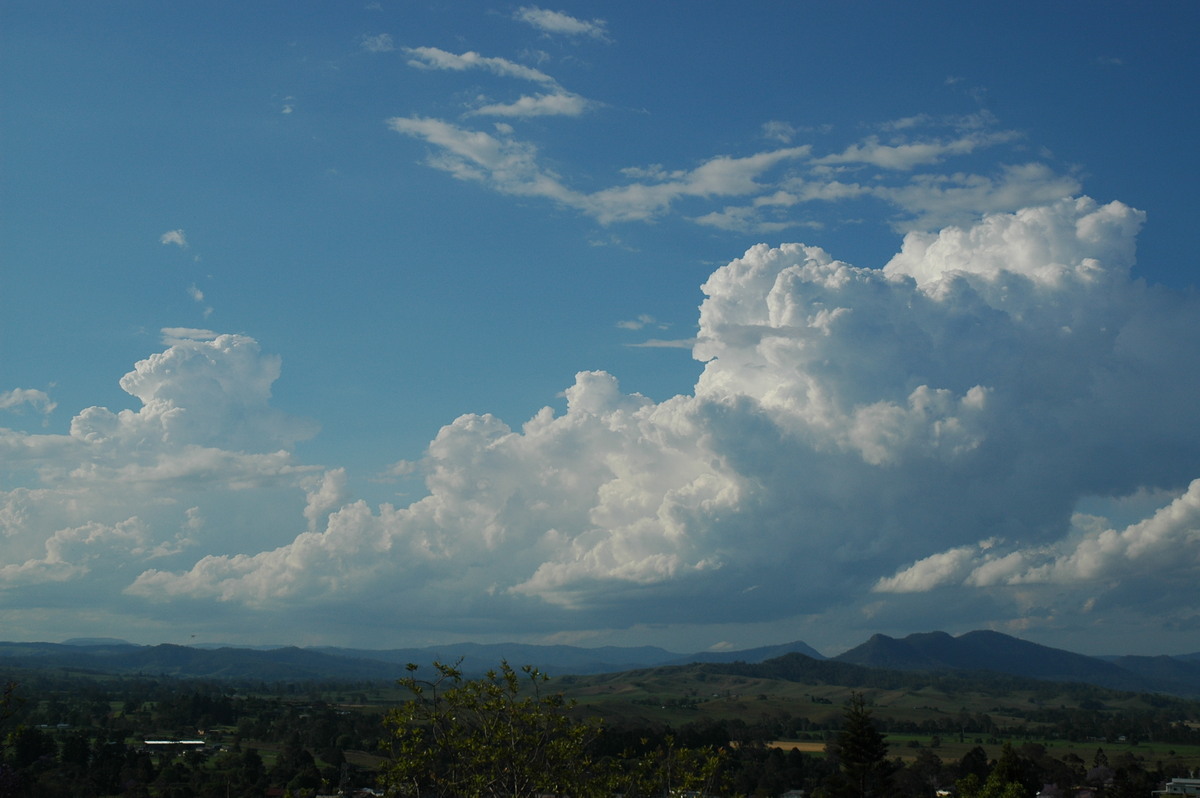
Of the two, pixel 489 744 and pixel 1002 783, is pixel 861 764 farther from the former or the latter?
pixel 489 744

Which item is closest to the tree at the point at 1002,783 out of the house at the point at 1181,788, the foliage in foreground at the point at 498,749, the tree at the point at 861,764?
the tree at the point at 861,764

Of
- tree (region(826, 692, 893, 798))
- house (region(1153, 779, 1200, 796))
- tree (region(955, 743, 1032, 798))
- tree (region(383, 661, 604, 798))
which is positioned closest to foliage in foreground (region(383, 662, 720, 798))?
tree (region(383, 661, 604, 798))

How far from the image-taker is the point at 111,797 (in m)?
118

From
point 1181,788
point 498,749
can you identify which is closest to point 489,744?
point 498,749

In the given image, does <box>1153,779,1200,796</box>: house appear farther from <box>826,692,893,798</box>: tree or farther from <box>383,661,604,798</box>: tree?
<box>383,661,604,798</box>: tree

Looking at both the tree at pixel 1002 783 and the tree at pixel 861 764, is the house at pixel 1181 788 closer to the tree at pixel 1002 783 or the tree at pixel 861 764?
the tree at pixel 1002 783

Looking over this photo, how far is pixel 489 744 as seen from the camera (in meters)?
25.2

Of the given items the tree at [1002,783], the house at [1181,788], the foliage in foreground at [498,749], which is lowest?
the house at [1181,788]

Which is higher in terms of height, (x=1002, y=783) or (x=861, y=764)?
(x=861, y=764)

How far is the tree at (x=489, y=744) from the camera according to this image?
24.5 metres

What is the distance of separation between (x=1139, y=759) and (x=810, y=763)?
221 feet

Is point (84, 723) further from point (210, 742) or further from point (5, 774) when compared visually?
point (5, 774)

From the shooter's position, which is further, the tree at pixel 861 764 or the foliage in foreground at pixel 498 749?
the tree at pixel 861 764

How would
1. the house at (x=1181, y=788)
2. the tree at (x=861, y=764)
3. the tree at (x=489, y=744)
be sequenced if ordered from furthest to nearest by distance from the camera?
the house at (x=1181, y=788) < the tree at (x=861, y=764) < the tree at (x=489, y=744)
